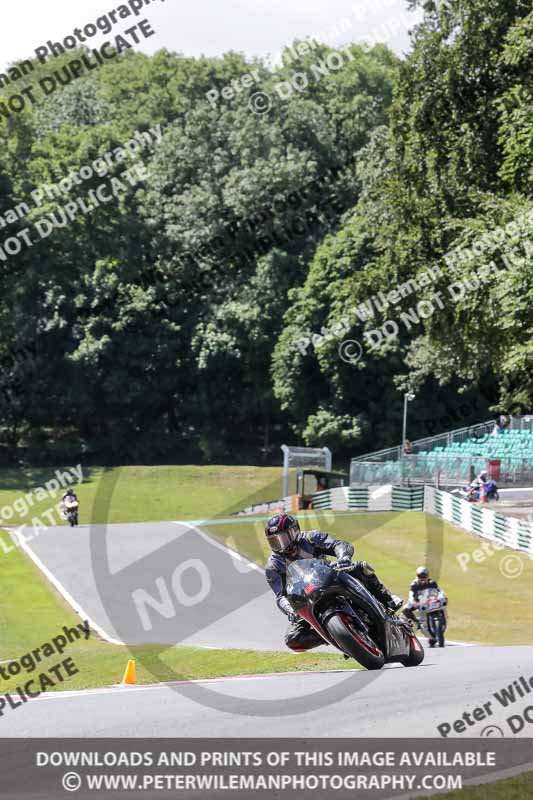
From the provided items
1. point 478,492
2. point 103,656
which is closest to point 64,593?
point 103,656

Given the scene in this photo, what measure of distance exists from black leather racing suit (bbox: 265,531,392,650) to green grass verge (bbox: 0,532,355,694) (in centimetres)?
359

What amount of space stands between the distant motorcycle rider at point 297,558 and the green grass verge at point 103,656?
357cm

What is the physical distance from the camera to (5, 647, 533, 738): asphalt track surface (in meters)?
9.52

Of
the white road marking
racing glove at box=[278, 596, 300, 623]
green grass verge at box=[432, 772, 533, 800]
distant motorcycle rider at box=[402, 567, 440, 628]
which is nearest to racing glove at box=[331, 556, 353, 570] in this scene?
racing glove at box=[278, 596, 300, 623]

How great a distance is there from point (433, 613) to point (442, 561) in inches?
518

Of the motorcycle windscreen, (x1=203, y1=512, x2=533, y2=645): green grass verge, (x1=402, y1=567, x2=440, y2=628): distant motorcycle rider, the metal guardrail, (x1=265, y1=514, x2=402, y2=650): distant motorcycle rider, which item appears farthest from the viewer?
the metal guardrail

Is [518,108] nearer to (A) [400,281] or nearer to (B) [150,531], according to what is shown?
(A) [400,281]

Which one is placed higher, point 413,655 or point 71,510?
point 413,655

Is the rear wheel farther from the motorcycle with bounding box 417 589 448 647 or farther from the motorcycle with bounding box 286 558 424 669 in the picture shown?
the motorcycle with bounding box 286 558 424 669

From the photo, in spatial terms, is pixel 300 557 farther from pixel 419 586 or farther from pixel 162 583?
pixel 162 583

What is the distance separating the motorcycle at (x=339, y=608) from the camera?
1071 centimetres

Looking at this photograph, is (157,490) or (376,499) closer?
(376,499)

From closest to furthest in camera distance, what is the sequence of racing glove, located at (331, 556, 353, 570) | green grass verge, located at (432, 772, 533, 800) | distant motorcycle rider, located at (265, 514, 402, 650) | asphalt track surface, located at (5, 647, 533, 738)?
green grass verge, located at (432, 772, 533, 800)
asphalt track surface, located at (5, 647, 533, 738)
racing glove, located at (331, 556, 353, 570)
distant motorcycle rider, located at (265, 514, 402, 650)

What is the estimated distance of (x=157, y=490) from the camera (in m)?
59.5
